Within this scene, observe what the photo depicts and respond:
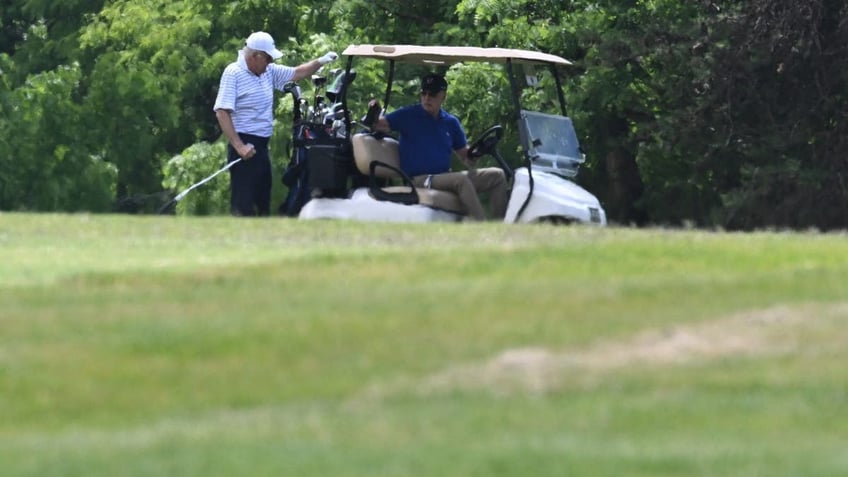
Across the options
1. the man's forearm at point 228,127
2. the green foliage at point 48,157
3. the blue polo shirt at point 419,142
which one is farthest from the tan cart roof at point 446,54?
the green foliage at point 48,157

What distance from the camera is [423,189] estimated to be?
17984 millimetres

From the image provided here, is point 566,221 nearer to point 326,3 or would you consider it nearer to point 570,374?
point 570,374

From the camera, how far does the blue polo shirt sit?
1811 centimetres

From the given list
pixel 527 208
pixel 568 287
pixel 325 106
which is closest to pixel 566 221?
pixel 527 208

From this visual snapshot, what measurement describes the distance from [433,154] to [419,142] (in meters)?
0.15

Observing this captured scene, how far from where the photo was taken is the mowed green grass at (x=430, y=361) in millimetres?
8500

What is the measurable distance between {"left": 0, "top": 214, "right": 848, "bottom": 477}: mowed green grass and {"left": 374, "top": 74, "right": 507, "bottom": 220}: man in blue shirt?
3.62 m

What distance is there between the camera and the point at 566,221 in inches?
706

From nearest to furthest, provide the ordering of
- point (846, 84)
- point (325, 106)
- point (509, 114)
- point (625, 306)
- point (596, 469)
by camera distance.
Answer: point (596, 469) < point (625, 306) < point (325, 106) < point (846, 84) < point (509, 114)

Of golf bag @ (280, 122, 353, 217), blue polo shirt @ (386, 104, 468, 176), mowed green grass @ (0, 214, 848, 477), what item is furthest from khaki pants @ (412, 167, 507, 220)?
mowed green grass @ (0, 214, 848, 477)

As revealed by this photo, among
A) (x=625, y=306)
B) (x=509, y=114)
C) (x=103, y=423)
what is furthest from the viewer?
(x=509, y=114)

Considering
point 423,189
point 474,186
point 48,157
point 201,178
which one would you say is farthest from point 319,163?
point 48,157

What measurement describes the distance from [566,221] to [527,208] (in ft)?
1.27

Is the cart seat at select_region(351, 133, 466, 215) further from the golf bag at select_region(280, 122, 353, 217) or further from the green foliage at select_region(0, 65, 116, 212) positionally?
the green foliage at select_region(0, 65, 116, 212)
